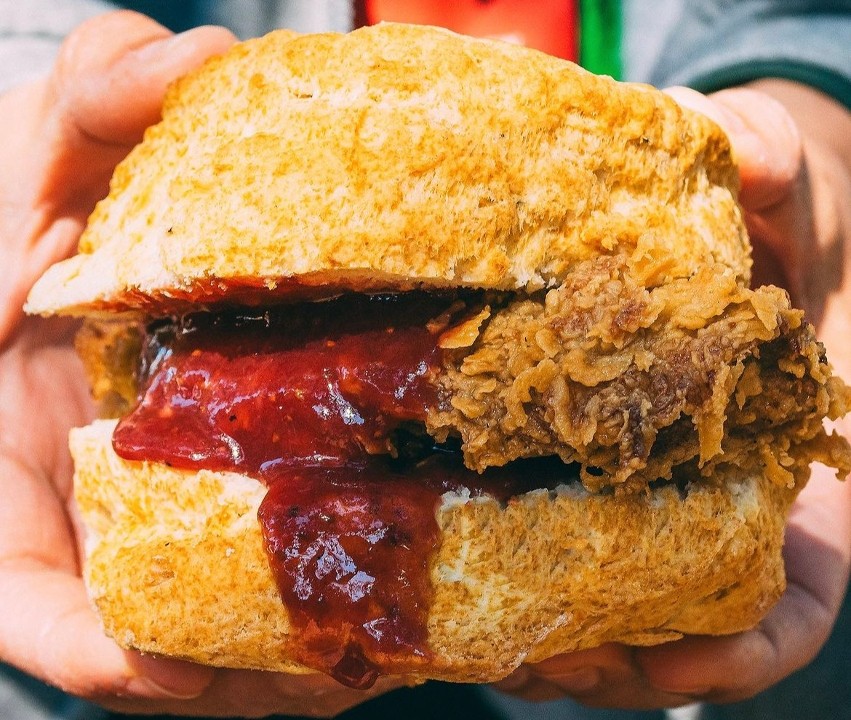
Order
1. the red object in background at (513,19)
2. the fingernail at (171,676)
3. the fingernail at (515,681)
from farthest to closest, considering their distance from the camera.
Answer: the red object in background at (513,19), the fingernail at (515,681), the fingernail at (171,676)

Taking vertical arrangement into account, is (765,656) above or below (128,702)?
above

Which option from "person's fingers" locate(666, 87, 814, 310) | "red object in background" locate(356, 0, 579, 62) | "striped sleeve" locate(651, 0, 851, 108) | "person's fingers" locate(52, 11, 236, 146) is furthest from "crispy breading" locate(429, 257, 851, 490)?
"red object in background" locate(356, 0, 579, 62)

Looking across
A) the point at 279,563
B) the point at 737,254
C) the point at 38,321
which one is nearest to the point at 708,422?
the point at 737,254

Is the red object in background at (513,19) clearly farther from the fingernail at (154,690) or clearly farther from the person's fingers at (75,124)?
the fingernail at (154,690)

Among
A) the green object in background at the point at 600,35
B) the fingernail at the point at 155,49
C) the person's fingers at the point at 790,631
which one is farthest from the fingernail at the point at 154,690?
the green object in background at the point at 600,35

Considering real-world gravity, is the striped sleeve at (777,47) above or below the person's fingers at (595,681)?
above

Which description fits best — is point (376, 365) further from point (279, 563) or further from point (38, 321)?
point (38, 321)
